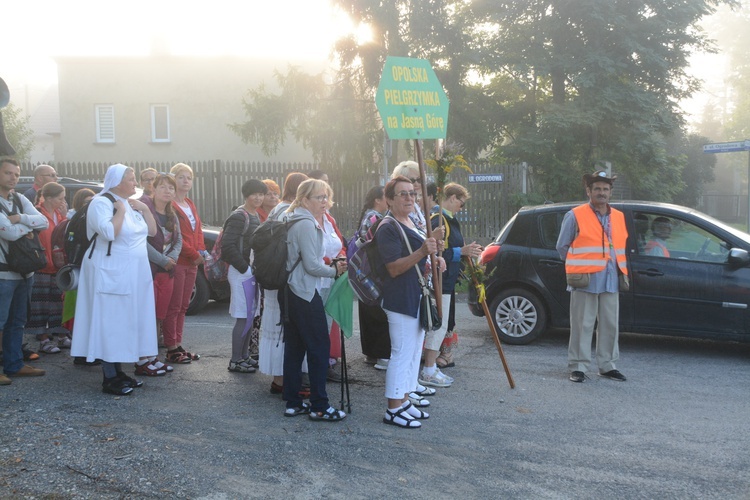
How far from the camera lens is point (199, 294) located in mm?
10117

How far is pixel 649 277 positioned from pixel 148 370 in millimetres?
5163

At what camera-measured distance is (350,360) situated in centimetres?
761

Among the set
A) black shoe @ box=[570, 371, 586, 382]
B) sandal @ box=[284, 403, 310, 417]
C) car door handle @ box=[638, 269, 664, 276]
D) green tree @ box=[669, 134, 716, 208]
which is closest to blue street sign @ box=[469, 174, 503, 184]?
car door handle @ box=[638, 269, 664, 276]

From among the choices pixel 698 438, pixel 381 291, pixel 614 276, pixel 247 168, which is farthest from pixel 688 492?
pixel 247 168

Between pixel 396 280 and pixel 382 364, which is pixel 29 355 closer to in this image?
pixel 382 364

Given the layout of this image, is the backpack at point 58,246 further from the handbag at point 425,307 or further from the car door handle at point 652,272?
the car door handle at point 652,272

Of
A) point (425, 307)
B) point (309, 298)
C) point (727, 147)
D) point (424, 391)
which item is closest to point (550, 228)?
point (424, 391)

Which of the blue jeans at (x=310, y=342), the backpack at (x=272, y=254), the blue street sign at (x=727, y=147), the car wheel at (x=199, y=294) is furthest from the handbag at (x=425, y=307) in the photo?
the blue street sign at (x=727, y=147)

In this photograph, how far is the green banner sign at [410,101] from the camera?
5.63 m

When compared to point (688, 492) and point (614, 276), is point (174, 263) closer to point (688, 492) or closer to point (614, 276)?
point (614, 276)

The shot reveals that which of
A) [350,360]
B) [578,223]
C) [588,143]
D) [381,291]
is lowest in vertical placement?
[350,360]

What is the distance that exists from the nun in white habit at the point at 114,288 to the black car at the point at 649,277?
3.20 m

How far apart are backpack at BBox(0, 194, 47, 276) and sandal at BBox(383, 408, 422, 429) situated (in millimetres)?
3376

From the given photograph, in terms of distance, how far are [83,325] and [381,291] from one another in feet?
8.47
